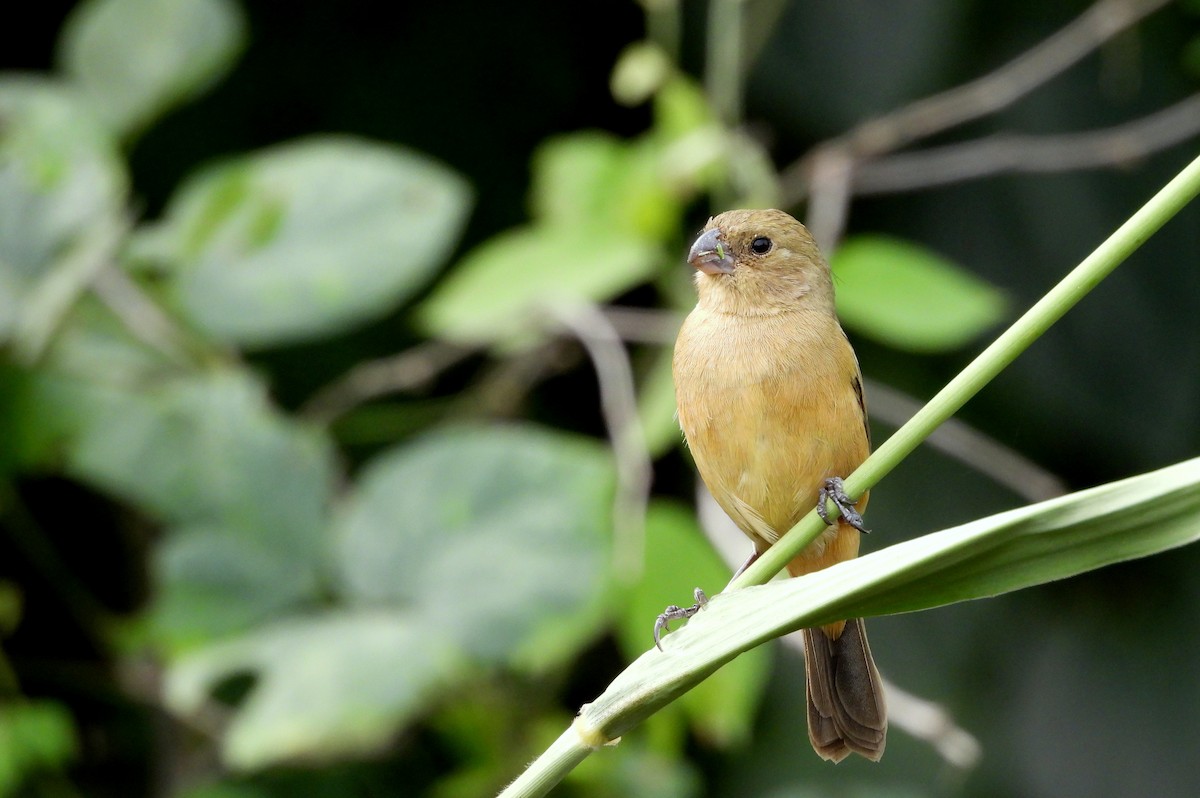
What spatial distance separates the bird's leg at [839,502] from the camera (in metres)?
1.11

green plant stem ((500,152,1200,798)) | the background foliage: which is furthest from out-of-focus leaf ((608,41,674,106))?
green plant stem ((500,152,1200,798))

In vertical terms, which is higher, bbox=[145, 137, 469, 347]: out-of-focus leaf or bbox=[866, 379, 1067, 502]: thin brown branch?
bbox=[866, 379, 1067, 502]: thin brown branch

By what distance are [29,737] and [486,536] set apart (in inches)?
46.7

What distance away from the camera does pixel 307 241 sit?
2633 mm

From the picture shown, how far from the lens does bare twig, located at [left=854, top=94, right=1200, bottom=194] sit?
9.56ft

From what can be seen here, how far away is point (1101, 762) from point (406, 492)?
2.26 m

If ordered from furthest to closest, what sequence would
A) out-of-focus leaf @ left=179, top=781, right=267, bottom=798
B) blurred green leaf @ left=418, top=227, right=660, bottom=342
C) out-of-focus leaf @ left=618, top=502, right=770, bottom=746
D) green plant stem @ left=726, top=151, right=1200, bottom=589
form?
1. out-of-focus leaf @ left=179, top=781, right=267, bottom=798
2. blurred green leaf @ left=418, top=227, right=660, bottom=342
3. out-of-focus leaf @ left=618, top=502, right=770, bottom=746
4. green plant stem @ left=726, top=151, right=1200, bottom=589

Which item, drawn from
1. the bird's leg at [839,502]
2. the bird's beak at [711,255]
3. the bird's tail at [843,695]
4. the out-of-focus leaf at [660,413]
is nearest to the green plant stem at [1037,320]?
the bird's leg at [839,502]

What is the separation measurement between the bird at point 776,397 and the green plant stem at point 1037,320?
1.72 feet

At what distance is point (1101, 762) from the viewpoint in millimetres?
3639

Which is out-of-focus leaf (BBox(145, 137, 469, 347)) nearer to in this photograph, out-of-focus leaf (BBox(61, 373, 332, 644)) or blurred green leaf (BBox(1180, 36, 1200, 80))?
out-of-focus leaf (BBox(61, 373, 332, 644))

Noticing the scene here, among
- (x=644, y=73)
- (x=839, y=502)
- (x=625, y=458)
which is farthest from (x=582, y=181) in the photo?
(x=839, y=502)

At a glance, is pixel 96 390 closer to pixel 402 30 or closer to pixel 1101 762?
pixel 402 30

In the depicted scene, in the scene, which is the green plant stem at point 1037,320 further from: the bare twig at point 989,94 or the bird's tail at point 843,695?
the bare twig at point 989,94
